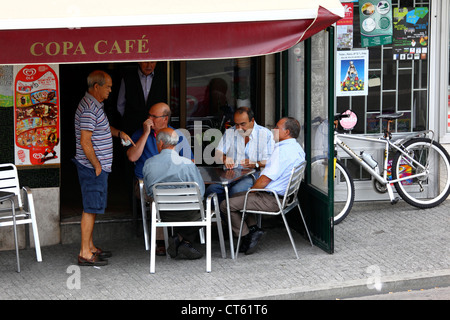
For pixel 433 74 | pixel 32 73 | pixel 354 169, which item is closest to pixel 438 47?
pixel 433 74

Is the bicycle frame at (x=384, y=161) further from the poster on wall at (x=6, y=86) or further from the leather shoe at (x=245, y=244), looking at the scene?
the poster on wall at (x=6, y=86)

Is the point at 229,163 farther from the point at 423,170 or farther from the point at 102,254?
the point at 423,170

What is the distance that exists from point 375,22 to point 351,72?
0.67m

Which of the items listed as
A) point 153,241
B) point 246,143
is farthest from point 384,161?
point 153,241

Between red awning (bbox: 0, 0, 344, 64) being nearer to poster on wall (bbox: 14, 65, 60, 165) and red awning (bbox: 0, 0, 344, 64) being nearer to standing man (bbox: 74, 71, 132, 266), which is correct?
standing man (bbox: 74, 71, 132, 266)

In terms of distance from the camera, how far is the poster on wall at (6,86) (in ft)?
26.2

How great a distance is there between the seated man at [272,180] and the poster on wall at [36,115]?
6.46 ft

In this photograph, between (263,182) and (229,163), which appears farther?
(229,163)

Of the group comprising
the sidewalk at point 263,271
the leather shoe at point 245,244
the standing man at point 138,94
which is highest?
the standing man at point 138,94

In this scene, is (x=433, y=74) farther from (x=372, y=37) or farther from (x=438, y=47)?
(x=372, y=37)

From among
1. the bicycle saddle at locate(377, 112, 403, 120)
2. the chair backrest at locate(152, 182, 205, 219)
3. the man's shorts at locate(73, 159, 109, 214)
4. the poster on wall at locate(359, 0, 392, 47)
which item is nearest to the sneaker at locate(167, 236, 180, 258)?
the chair backrest at locate(152, 182, 205, 219)

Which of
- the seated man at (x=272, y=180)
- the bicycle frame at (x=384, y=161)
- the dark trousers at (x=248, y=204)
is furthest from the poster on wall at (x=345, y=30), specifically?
the dark trousers at (x=248, y=204)

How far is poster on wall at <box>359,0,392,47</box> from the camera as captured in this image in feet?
30.9

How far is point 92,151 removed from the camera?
732 cm
